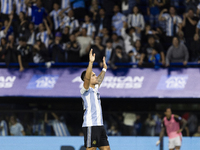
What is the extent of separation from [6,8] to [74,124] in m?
6.07

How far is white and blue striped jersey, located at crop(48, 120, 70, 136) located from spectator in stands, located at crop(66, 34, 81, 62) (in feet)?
7.50

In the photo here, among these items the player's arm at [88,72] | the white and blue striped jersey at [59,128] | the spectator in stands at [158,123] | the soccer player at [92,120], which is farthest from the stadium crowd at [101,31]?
the player's arm at [88,72]

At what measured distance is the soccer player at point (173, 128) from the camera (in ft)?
33.8

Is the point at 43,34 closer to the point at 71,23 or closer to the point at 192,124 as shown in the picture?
the point at 71,23

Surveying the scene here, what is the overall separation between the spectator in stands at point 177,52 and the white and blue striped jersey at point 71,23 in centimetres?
341

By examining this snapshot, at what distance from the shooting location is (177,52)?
11.5m

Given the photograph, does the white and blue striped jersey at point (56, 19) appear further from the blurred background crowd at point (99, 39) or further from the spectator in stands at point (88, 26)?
the spectator in stands at point (88, 26)

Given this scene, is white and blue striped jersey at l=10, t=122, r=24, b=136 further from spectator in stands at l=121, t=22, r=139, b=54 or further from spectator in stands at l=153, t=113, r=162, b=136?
spectator in stands at l=121, t=22, r=139, b=54

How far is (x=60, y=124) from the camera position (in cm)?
1061

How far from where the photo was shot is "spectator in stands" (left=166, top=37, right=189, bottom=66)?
1151cm

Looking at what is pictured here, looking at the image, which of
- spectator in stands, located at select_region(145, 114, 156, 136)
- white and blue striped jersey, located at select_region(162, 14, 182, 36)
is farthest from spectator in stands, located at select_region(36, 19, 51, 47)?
spectator in stands, located at select_region(145, 114, 156, 136)

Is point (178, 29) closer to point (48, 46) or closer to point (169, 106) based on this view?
point (169, 106)

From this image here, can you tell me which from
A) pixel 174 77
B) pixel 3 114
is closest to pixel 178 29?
pixel 174 77

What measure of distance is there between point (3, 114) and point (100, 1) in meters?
5.76
